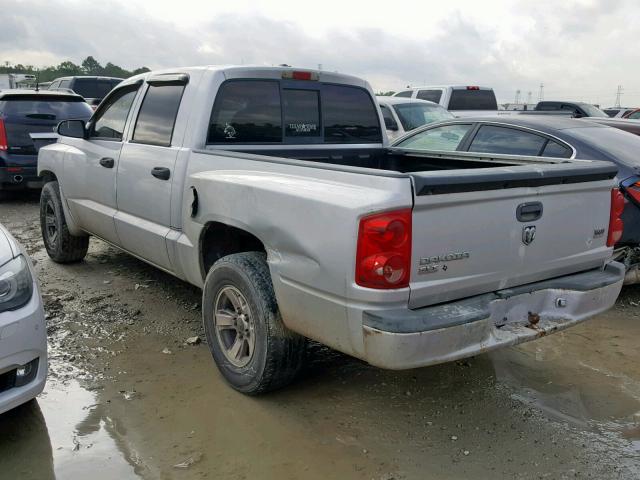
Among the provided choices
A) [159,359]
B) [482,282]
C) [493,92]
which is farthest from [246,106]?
[493,92]

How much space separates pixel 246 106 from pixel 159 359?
6.11ft

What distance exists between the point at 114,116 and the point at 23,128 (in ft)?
16.3

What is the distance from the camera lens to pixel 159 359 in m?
→ 4.14

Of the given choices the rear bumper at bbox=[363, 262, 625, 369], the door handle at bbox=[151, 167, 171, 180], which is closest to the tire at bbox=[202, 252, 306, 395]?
the rear bumper at bbox=[363, 262, 625, 369]

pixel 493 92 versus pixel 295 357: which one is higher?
pixel 493 92

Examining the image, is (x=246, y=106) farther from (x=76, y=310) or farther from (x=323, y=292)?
(x=76, y=310)

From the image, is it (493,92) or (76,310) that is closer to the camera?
(76,310)

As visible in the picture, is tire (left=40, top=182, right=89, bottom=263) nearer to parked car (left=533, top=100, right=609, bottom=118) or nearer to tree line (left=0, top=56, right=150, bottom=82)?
parked car (left=533, top=100, right=609, bottom=118)

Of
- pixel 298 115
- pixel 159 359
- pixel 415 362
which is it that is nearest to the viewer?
pixel 415 362

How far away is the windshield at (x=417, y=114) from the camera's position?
35.0ft

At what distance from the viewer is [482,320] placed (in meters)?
2.87

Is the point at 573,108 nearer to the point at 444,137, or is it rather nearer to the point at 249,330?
the point at 444,137

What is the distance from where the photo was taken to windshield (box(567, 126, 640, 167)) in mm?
5191

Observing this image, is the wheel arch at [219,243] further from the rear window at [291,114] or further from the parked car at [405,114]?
the parked car at [405,114]
